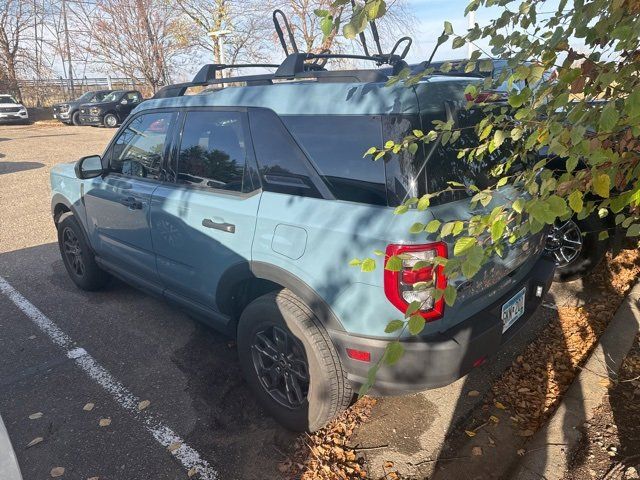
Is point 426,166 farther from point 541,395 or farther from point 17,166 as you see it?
point 17,166

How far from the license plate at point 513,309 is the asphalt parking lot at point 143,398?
0.67m

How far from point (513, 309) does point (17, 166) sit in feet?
43.5

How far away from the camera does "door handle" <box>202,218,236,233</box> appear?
256 cm

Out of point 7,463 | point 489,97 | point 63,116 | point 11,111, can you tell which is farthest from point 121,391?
point 11,111

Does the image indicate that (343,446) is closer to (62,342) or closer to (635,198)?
(635,198)

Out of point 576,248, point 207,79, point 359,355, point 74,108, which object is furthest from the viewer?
point 74,108

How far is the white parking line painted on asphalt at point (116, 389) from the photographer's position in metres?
2.41

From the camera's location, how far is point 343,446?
2467 mm

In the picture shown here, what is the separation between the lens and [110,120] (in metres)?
20.9

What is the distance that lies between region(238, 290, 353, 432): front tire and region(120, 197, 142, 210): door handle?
1282mm

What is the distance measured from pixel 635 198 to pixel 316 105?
1434mm

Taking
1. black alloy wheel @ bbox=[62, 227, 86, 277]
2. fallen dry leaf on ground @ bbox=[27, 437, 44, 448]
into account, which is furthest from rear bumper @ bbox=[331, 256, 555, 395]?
black alloy wheel @ bbox=[62, 227, 86, 277]

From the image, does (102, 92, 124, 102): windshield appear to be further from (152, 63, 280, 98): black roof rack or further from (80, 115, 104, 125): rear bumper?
(152, 63, 280, 98): black roof rack

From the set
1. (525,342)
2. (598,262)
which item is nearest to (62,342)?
(525,342)
